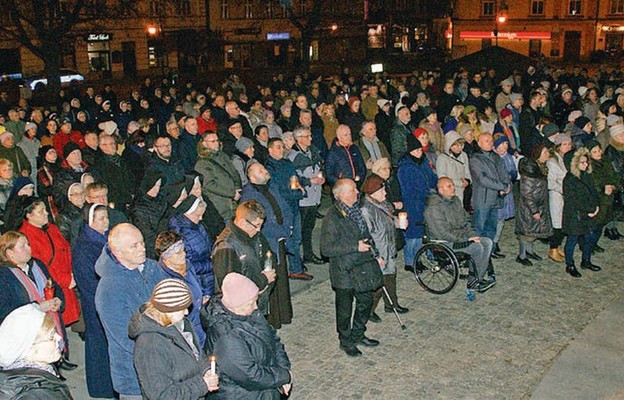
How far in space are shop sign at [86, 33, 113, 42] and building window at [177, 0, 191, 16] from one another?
18.3ft

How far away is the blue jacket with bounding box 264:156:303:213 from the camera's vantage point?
31.6 feet

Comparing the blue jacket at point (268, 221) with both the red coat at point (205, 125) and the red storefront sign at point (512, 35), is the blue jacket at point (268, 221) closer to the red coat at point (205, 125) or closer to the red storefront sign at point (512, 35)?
the red coat at point (205, 125)

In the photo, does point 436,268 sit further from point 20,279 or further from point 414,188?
point 20,279

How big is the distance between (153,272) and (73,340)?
3324 mm

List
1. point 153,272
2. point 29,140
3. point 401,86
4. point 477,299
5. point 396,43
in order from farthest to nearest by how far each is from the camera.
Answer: point 396,43, point 401,86, point 29,140, point 477,299, point 153,272

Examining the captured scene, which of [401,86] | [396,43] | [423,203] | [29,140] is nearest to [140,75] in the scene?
[396,43]

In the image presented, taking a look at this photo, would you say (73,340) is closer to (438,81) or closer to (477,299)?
(477,299)

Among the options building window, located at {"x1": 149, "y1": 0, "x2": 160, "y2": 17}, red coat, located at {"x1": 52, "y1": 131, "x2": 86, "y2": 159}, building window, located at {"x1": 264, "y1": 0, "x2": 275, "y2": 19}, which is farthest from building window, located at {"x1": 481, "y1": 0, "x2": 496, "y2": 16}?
red coat, located at {"x1": 52, "y1": 131, "x2": 86, "y2": 159}

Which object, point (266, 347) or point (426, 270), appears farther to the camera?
point (426, 270)

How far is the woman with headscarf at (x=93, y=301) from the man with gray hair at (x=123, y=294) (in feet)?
3.38

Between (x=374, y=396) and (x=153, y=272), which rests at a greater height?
(x=153, y=272)

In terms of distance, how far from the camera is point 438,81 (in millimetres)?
26141

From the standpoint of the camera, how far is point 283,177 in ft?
31.7

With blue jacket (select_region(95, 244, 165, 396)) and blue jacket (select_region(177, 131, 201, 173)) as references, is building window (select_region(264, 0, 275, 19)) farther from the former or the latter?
blue jacket (select_region(95, 244, 165, 396))
